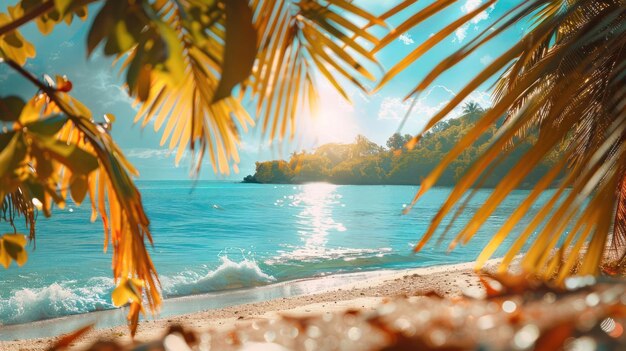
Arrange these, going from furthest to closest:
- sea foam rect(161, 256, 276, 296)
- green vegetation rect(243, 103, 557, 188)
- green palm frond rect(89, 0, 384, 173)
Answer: green vegetation rect(243, 103, 557, 188)
sea foam rect(161, 256, 276, 296)
green palm frond rect(89, 0, 384, 173)

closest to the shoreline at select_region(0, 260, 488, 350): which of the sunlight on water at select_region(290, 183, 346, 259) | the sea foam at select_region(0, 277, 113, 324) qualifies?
the sea foam at select_region(0, 277, 113, 324)

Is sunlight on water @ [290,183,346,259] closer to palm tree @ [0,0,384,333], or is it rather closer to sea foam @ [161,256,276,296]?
sea foam @ [161,256,276,296]

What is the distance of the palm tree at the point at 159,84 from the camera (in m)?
0.44

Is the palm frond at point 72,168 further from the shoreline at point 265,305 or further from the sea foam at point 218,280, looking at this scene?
the sea foam at point 218,280

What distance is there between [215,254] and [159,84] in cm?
1791

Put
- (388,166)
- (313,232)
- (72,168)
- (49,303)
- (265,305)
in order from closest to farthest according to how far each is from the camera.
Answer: (72,168) < (265,305) < (49,303) < (313,232) < (388,166)

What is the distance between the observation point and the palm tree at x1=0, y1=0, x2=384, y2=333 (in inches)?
17.4

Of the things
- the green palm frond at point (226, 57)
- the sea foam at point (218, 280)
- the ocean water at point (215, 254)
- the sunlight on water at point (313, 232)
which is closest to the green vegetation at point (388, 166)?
the sunlight on water at point (313, 232)

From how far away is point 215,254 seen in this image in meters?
18.7

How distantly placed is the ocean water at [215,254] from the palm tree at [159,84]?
6.54ft

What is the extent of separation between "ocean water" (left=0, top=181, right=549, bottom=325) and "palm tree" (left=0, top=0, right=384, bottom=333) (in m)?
1.99

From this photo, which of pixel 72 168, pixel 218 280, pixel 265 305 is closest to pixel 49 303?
pixel 218 280

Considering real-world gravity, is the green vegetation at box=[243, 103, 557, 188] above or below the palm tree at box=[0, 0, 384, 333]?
below

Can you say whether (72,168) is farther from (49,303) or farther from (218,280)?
(218,280)
